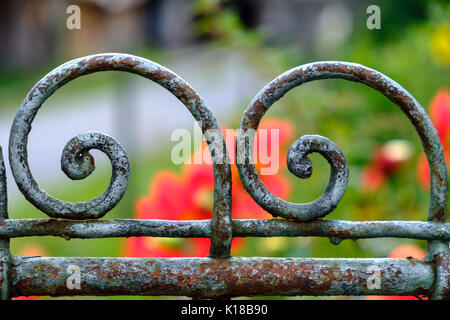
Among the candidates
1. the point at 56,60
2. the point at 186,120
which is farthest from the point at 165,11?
the point at 186,120

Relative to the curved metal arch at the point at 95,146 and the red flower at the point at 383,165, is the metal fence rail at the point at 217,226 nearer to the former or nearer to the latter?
the curved metal arch at the point at 95,146

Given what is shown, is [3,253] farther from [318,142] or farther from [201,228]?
[318,142]

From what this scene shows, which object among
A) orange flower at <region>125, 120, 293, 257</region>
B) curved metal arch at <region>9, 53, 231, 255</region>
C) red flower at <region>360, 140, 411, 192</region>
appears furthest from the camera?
red flower at <region>360, 140, 411, 192</region>

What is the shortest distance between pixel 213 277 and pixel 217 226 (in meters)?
0.05

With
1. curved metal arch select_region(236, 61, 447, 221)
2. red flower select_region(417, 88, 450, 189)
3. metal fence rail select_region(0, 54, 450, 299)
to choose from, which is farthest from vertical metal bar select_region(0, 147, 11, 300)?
red flower select_region(417, 88, 450, 189)

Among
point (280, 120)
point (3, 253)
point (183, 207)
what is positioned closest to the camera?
point (3, 253)

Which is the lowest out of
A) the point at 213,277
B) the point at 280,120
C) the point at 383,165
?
the point at 213,277

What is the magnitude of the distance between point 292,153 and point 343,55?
6.43ft

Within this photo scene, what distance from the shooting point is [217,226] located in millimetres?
573

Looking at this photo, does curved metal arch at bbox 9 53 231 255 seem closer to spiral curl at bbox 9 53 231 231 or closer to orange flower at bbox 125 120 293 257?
spiral curl at bbox 9 53 231 231

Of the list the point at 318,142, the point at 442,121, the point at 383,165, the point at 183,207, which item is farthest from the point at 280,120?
the point at 318,142

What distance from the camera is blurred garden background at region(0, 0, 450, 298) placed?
1.16m

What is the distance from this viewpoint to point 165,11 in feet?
24.6
